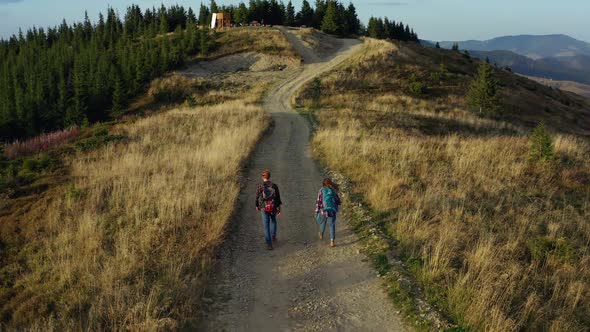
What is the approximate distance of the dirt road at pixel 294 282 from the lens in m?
7.16

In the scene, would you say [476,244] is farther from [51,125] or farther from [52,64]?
[52,64]

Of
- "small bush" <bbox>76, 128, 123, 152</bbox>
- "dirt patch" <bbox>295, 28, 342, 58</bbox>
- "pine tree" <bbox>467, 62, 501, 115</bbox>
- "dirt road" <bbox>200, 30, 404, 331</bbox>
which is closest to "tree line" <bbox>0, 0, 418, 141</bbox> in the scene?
"dirt patch" <bbox>295, 28, 342, 58</bbox>

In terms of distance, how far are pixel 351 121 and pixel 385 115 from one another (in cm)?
398

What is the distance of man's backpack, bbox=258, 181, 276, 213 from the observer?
32.8ft

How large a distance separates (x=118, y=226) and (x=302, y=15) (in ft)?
275

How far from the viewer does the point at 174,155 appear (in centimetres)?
1681

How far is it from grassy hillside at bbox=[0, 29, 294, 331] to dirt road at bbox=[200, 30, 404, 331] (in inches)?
20.7

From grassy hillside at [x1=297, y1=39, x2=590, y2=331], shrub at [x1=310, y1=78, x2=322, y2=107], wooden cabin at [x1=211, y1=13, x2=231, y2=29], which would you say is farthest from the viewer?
wooden cabin at [x1=211, y1=13, x2=231, y2=29]

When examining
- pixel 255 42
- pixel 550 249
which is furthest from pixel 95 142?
pixel 255 42

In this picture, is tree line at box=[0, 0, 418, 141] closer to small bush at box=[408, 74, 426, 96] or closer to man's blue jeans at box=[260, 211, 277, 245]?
small bush at box=[408, 74, 426, 96]

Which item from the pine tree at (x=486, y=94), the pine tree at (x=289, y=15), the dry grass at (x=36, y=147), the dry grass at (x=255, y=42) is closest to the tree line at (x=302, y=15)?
the pine tree at (x=289, y=15)

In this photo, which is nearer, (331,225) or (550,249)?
(550,249)

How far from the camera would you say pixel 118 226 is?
34.4 feet

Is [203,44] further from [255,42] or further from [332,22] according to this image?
[332,22]
